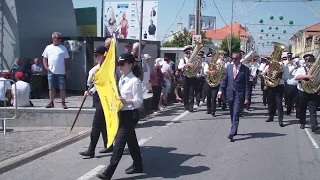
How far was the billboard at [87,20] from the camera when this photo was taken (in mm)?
21797

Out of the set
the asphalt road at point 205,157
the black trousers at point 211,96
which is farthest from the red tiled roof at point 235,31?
the asphalt road at point 205,157

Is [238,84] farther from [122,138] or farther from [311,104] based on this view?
[122,138]

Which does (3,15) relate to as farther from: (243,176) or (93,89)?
(243,176)

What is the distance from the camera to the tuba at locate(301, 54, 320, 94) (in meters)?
9.34

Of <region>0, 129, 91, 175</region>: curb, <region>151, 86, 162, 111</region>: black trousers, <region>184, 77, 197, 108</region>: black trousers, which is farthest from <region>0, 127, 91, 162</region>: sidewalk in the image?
<region>184, 77, 197, 108</region>: black trousers

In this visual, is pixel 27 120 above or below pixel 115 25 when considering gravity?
below

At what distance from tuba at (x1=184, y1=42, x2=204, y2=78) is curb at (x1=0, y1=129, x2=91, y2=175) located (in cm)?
477

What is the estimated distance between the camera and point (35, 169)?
618 cm

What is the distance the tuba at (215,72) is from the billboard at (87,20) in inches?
422

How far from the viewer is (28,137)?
333 inches

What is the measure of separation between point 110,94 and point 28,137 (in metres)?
3.82

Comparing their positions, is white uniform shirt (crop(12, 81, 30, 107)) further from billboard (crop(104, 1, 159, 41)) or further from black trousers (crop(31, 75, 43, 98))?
billboard (crop(104, 1, 159, 41))

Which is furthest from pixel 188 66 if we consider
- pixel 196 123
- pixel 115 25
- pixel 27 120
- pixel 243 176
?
pixel 115 25

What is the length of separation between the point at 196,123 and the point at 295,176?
480 cm
